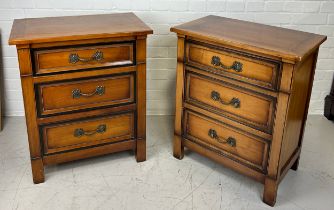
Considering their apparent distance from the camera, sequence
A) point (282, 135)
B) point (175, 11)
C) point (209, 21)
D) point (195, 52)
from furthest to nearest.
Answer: point (175, 11) → point (209, 21) → point (195, 52) → point (282, 135)

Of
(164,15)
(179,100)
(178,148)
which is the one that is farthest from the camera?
(164,15)

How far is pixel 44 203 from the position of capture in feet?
7.36

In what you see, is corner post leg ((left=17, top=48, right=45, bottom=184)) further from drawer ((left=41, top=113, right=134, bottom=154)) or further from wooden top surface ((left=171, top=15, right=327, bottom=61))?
wooden top surface ((left=171, top=15, right=327, bottom=61))

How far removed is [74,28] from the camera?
2264 mm

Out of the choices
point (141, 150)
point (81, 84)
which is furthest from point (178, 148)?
point (81, 84)

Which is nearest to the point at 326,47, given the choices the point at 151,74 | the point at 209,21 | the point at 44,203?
the point at 209,21

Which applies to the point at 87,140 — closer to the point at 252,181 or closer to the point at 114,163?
the point at 114,163

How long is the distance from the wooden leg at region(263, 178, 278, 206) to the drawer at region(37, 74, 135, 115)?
2.93 ft

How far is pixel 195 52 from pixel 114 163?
0.86m

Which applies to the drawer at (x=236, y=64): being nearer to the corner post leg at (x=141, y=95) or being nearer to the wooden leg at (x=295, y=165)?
the corner post leg at (x=141, y=95)

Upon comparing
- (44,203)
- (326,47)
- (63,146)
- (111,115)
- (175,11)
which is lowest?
(44,203)

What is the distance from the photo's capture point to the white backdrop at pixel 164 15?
2881 millimetres

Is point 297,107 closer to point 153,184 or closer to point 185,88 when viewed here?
point 185,88

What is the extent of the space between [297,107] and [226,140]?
43 cm
